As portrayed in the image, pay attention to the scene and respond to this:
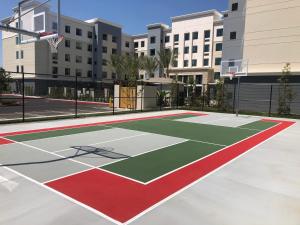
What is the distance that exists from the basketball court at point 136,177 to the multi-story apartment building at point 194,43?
42.5 metres

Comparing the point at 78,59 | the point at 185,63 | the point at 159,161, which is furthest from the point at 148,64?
the point at 159,161

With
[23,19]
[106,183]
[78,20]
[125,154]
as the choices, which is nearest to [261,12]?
[23,19]

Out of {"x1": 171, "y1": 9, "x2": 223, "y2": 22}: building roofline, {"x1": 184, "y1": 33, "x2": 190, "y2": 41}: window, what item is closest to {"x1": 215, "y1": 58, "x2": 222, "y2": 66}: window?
{"x1": 184, "y1": 33, "x2": 190, "y2": 41}: window

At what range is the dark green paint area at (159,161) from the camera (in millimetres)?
6125

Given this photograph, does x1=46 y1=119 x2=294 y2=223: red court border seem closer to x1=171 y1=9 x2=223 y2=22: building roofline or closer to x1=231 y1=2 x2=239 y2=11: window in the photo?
x1=231 y1=2 x2=239 y2=11: window

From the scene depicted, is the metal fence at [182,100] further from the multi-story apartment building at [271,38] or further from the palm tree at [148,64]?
the palm tree at [148,64]

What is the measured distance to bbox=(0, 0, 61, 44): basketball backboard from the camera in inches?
508

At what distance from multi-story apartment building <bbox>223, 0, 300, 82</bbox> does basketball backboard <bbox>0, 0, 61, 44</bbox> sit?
64.5 ft

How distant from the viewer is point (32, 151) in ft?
25.8

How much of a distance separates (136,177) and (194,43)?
51049 millimetres

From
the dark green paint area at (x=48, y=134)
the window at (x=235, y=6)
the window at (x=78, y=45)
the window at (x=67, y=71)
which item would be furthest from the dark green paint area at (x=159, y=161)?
the window at (x=78, y=45)

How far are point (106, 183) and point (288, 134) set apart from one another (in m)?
10.2

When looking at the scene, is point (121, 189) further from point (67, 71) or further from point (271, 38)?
point (67, 71)

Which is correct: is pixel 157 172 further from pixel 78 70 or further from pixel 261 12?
pixel 78 70
